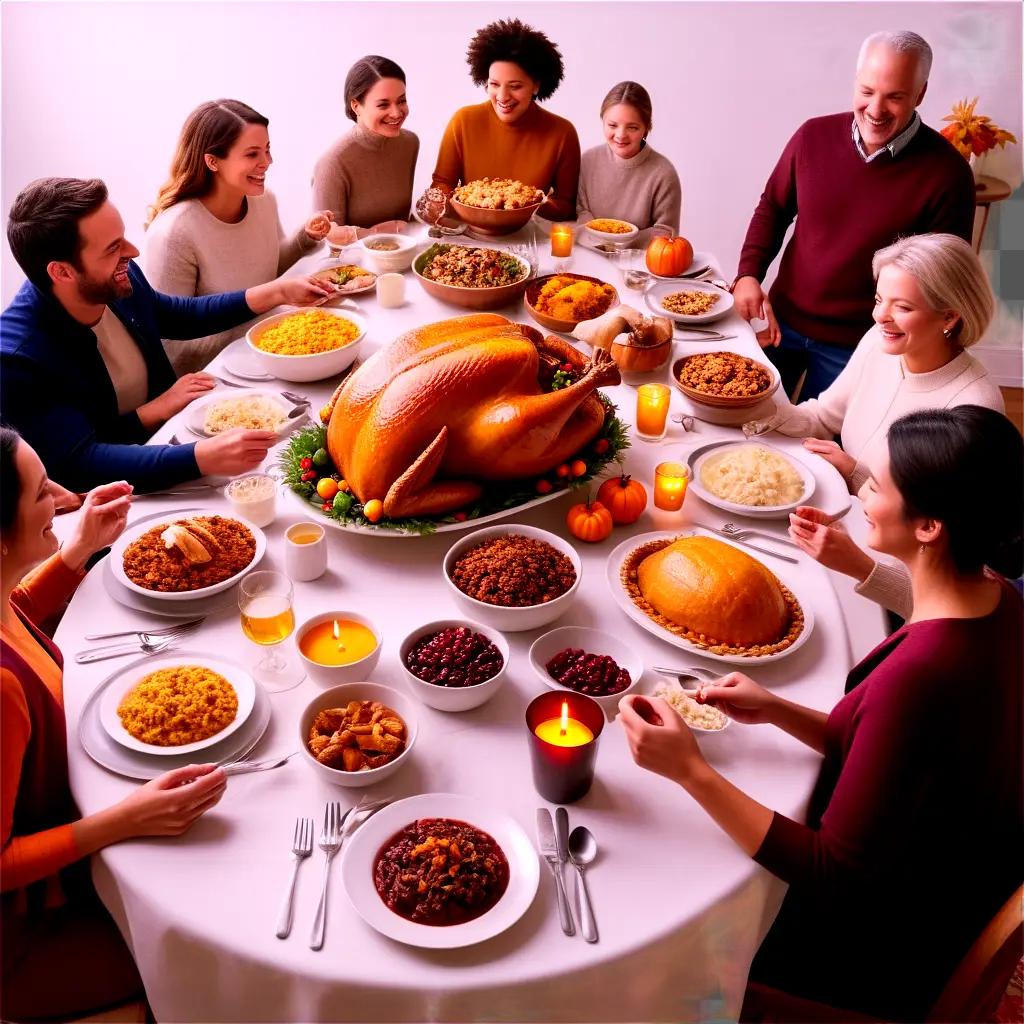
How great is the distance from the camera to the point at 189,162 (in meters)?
3.08

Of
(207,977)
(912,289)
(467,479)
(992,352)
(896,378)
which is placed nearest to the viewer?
(207,977)

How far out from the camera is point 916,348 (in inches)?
94.1

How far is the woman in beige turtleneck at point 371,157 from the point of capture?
3.77 metres

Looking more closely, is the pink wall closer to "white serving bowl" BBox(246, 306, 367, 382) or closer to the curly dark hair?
the curly dark hair

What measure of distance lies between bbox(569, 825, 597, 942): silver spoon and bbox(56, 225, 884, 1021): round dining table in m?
0.02

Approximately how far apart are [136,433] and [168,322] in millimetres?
532

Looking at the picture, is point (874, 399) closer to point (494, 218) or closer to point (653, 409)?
point (653, 409)

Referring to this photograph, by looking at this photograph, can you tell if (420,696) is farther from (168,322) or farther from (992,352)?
(992,352)

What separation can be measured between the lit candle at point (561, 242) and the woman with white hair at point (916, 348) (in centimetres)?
132

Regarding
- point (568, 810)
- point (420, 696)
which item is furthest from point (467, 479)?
point (568, 810)

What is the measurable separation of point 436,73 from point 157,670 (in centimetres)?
463

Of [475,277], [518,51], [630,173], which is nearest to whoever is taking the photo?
[475,277]

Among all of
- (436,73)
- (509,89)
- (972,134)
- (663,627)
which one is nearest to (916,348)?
(663,627)

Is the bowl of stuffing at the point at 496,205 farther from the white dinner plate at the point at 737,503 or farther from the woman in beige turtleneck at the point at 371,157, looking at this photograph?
the white dinner plate at the point at 737,503
